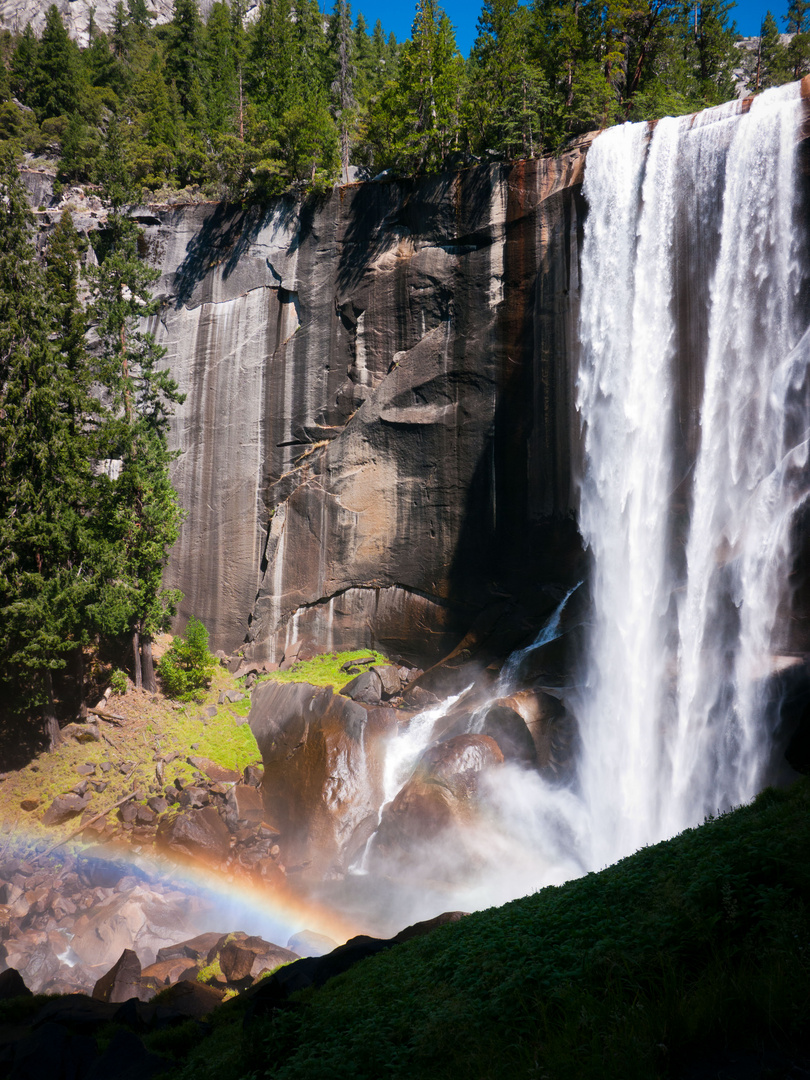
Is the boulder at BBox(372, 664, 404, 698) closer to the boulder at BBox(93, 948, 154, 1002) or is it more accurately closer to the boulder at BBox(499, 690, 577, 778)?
the boulder at BBox(499, 690, 577, 778)

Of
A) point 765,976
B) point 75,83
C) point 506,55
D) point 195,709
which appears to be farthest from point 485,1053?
point 75,83

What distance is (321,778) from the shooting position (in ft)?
54.4

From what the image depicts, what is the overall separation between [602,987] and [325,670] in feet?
58.0

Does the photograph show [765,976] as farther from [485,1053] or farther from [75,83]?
[75,83]

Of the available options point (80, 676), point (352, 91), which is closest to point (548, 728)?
point (80, 676)

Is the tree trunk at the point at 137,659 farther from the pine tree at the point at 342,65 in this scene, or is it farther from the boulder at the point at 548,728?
the pine tree at the point at 342,65

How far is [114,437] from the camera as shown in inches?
786

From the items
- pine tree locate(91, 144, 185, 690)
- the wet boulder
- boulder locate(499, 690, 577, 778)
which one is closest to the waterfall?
boulder locate(499, 690, 577, 778)

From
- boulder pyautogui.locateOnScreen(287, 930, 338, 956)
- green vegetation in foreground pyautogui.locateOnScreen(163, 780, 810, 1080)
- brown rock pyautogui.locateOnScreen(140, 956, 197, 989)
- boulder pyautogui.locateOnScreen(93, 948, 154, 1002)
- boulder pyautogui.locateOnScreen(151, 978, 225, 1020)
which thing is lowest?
boulder pyautogui.locateOnScreen(287, 930, 338, 956)

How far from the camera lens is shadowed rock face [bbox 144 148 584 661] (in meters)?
20.9

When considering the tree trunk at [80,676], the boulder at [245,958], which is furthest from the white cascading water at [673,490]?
the tree trunk at [80,676]

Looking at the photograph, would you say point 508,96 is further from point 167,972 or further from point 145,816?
point 167,972

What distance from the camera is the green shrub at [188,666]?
21.4 m

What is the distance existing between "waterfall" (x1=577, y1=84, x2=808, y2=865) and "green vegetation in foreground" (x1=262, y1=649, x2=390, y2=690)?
306 inches
